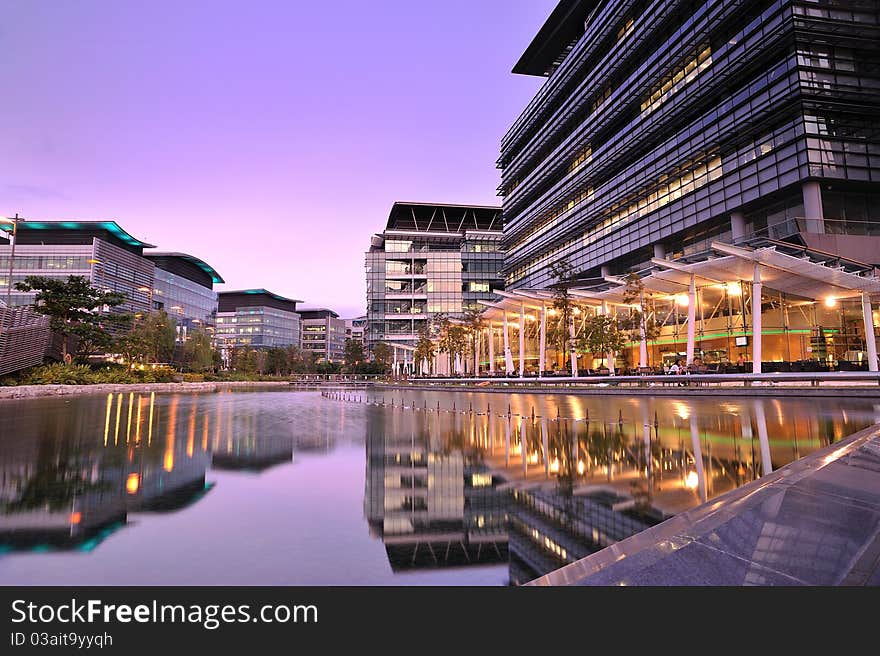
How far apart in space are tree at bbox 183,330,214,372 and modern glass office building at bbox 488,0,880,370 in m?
69.5

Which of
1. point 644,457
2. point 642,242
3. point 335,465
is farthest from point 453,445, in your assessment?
point 642,242

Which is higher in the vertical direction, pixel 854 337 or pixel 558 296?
pixel 558 296

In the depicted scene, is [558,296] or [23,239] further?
[23,239]

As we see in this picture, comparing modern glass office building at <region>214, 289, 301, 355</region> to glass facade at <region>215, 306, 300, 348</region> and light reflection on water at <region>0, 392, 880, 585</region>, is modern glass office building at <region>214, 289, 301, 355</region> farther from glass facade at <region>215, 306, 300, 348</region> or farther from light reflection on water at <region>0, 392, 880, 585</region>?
light reflection on water at <region>0, 392, 880, 585</region>

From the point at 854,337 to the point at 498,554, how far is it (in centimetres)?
5509

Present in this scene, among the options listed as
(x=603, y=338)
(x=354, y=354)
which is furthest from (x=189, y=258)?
(x=603, y=338)

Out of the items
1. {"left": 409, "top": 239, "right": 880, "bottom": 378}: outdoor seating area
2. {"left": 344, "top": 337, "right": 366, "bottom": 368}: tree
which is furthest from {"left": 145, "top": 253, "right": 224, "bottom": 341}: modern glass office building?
{"left": 409, "top": 239, "right": 880, "bottom": 378}: outdoor seating area

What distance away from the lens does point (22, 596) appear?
396 centimetres

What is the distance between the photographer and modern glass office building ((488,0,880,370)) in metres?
44.1

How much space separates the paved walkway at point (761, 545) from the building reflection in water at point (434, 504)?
134cm

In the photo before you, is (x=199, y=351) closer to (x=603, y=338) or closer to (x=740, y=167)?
(x=603, y=338)

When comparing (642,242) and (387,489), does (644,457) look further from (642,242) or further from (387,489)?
(642,242)

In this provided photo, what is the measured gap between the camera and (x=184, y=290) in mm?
149125

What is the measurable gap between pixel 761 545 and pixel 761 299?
5364 centimetres
